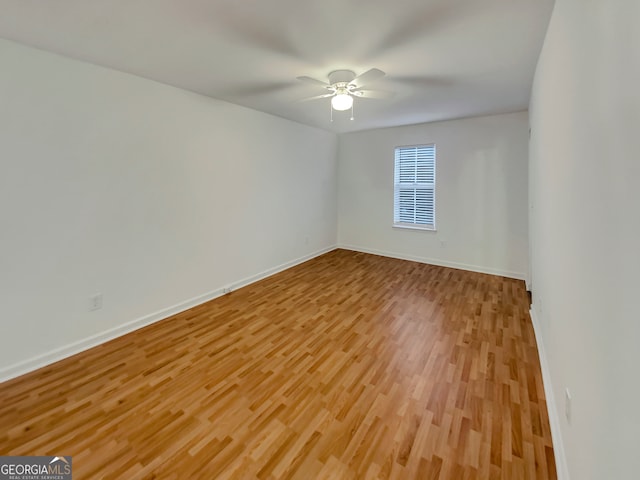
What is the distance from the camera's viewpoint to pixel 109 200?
2.56 metres

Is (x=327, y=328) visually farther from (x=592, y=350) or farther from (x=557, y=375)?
(x=592, y=350)

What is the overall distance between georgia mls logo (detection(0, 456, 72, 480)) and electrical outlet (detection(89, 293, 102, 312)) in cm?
121

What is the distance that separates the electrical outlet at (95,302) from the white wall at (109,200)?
4 cm

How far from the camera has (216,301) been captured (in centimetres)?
348

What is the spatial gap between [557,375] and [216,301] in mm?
3197

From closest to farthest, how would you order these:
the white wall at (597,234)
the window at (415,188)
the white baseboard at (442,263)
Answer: the white wall at (597,234)
the white baseboard at (442,263)
the window at (415,188)

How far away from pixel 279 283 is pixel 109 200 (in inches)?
87.8

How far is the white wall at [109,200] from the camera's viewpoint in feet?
6.89

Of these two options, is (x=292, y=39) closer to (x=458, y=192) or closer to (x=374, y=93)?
(x=374, y=93)

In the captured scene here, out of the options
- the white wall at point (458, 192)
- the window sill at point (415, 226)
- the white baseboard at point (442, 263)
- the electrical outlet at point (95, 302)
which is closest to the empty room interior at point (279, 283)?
the electrical outlet at point (95, 302)

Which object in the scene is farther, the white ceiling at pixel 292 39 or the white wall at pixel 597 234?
the white ceiling at pixel 292 39

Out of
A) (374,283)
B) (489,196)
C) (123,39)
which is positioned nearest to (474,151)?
(489,196)

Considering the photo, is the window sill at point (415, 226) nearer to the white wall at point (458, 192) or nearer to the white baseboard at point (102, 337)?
the white wall at point (458, 192)

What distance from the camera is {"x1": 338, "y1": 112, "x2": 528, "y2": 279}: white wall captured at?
4156mm
